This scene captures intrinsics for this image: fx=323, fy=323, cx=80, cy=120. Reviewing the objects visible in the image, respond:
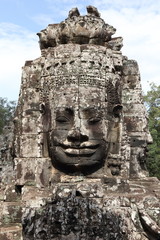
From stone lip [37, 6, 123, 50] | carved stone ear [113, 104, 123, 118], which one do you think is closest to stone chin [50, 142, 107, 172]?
carved stone ear [113, 104, 123, 118]

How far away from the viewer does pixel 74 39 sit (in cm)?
568

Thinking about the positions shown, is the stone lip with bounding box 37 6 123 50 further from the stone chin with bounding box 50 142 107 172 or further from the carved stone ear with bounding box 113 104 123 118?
the stone chin with bounding box 50 142 107 172

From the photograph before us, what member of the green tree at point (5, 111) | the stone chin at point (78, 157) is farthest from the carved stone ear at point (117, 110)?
the green tree at point (5, 111)

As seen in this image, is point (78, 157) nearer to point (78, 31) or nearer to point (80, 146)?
point (80, 146)

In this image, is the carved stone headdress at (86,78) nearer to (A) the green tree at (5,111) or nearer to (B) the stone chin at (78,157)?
(B) the stone chin at (78,157)

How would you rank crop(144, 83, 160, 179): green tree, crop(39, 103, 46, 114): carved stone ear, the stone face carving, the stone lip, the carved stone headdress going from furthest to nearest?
1. crop(144, 83, 160, 179): green tree
2. the stone lip
3. crop(39, 103, 46, 114): carved stone ear
4. the carved stone headdress
5. the stone face carving

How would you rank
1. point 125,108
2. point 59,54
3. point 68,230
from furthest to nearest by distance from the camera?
1. point 125,108
2. point 59,54
3. point 68,230

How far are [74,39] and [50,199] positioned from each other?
9.11 ft

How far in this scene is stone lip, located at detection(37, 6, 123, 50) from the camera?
5.63m

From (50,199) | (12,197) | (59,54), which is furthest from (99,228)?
(59,54)

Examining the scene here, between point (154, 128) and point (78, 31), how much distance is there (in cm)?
1449

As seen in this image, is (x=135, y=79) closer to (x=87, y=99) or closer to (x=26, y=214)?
(x=87, y=99)

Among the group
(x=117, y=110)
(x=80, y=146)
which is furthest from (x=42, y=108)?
(x=117, y=110)

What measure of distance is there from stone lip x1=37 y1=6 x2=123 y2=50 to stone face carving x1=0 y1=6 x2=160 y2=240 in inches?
0.7
